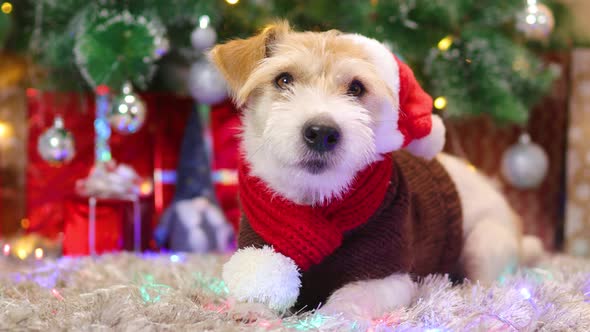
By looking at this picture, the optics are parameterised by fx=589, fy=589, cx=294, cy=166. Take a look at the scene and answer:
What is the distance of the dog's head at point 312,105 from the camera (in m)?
1.04

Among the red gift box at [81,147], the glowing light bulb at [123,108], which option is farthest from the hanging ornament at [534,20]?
the glowing light bulb at [123,108]

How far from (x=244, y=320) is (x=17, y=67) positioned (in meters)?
1.89

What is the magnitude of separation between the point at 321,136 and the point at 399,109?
24 cm

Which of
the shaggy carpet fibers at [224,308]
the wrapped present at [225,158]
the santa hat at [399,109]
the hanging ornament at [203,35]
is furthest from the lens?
the wrapped present at [225,158]

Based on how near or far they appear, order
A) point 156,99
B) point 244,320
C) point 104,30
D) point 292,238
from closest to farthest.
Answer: point 244,320 → point 292,238 → point 104,30 → point 156,99

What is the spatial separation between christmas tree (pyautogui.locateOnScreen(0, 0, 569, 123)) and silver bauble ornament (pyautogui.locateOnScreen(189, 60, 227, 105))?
0.12m

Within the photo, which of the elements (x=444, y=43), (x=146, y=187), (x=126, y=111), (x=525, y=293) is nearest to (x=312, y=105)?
(x=525, y=293)

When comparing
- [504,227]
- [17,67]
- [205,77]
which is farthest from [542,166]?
[17,67]

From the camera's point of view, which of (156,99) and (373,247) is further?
(156,99)

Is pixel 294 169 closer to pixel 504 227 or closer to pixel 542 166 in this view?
pixel 504 227

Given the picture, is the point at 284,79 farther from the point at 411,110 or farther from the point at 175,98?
the point at 175,98

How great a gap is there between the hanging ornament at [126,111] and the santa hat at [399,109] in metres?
0.99

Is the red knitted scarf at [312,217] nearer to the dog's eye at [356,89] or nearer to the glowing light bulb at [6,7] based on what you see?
the dog's eye at [356,89]

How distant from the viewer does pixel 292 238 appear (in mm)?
1134
